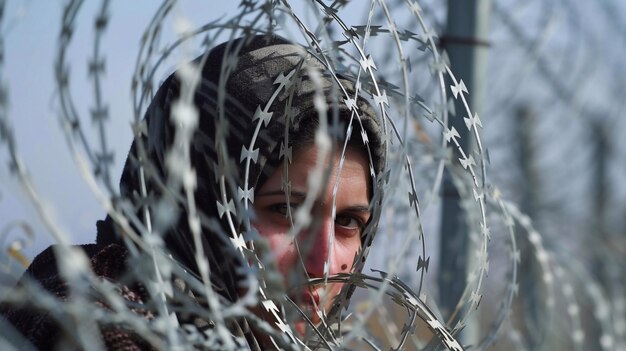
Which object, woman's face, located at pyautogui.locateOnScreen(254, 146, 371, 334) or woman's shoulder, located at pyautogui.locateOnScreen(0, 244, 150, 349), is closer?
woman's shoulder, located at pyautogui.locateOnScreen(0, 244, 150, 349)

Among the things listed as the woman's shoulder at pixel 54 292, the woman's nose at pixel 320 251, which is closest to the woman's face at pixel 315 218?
the woman's nose at pixel 320 251

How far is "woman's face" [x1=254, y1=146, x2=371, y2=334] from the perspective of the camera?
2533 millimetres

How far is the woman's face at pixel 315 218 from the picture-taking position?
8.31 ft

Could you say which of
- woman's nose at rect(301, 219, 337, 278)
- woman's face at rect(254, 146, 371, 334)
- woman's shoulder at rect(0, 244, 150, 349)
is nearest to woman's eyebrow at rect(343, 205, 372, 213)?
woman's face at rect(254, 146, 371, 334)

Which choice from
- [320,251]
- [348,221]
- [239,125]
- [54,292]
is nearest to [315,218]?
[320,251]

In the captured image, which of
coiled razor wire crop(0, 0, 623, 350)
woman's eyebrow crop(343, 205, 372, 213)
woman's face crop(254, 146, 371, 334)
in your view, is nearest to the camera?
coiled razor wire crop(0, 0, 623, 350)

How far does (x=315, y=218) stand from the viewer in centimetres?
253

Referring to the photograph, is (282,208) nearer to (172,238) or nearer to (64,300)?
(172,238)

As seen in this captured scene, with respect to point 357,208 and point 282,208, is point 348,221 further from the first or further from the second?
point 282,208

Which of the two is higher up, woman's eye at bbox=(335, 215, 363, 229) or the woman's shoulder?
woman's eye at bbox=(335, 215, 363, 229)

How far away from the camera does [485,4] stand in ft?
13.0

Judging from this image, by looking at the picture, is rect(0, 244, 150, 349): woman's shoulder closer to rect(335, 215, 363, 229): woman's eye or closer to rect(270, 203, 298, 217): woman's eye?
rect(270, 203, 298, 217): woman's eye

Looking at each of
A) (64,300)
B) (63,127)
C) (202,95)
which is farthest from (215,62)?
(63,127)

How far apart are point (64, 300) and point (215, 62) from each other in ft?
2.93
